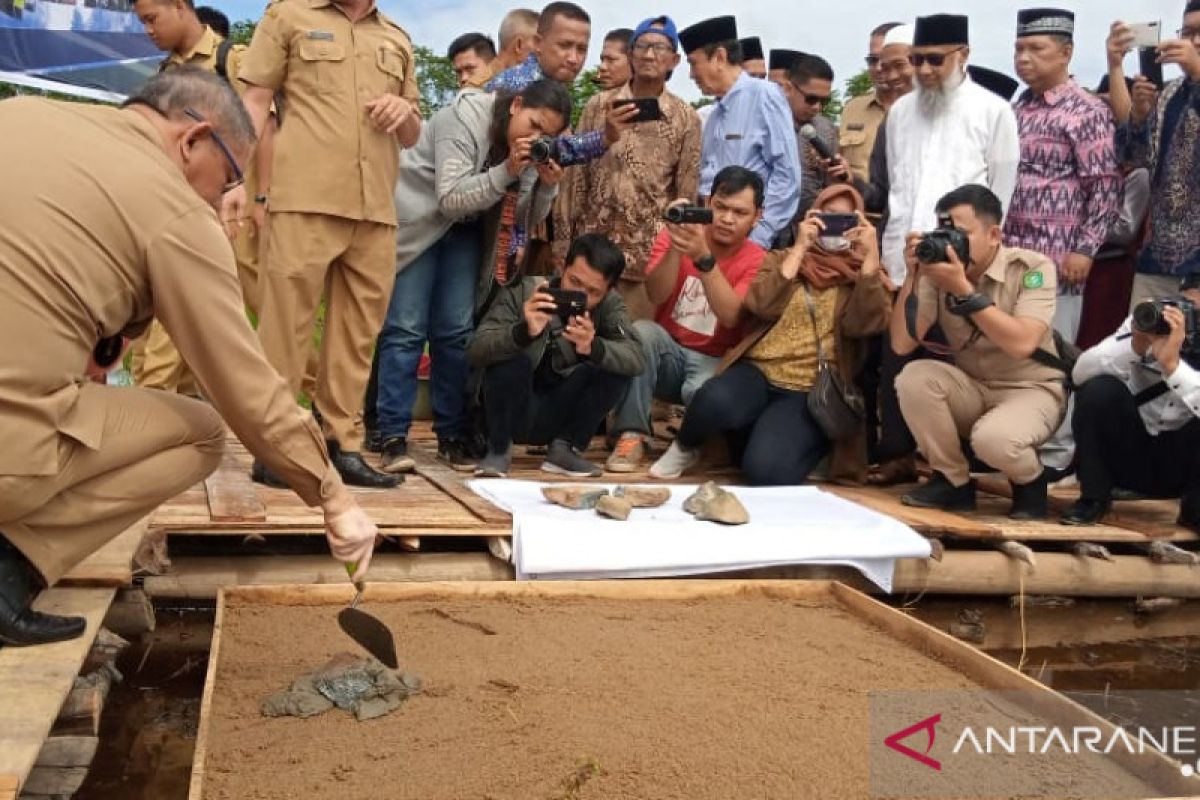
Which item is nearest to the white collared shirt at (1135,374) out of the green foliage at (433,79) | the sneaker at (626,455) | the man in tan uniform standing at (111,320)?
the sneaker at (626,455)

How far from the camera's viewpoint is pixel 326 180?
3791 mm

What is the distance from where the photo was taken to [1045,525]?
422cm

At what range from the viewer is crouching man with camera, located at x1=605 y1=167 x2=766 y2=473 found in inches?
179

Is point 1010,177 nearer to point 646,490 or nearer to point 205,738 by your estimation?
point 646,490

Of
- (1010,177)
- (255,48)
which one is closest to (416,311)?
(255,48)

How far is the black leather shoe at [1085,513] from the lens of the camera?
4273 millimetres

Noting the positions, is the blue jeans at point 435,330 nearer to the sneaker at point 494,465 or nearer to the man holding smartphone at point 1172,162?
the sneaker at point 494,465

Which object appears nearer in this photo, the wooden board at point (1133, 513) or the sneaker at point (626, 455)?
the wooden board at point (1133, 513)

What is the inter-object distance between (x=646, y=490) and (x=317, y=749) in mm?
1943

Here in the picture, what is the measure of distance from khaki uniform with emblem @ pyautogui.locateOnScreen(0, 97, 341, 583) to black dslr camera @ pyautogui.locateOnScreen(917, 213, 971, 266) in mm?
2370

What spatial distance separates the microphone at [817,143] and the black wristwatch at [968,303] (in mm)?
1389

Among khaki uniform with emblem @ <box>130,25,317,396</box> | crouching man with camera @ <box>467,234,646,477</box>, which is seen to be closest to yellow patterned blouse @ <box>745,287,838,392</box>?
crouching man with camera @ <box>467,234,646,477</box>

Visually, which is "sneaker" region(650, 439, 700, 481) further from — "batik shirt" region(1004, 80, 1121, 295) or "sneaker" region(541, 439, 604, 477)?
"batik shirt" region(1004, 80, 1121, 295)

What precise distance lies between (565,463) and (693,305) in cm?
89
